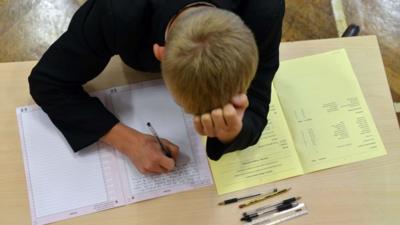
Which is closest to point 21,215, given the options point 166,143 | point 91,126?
point 91,126

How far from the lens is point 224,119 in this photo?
69 centimetres

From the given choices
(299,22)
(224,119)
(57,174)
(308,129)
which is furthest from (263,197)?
(299,22)

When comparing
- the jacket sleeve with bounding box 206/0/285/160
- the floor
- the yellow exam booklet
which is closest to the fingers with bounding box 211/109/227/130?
the jacket sleeve with bounding box 206/0/285/160

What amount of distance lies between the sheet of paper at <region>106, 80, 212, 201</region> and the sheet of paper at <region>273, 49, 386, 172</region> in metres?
0.24

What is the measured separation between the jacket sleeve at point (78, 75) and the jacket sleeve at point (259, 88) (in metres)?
0.26

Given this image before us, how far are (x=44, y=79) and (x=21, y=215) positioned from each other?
0.28 metres

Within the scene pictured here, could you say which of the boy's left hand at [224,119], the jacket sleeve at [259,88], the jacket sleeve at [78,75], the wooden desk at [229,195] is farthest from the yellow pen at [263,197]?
the jacket sleeve at [78,75]

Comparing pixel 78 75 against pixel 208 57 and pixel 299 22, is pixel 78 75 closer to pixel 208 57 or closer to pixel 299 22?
pixel 208 57

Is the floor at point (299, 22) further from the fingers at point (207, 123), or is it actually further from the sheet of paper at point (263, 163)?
the fingers at point (207, 123)

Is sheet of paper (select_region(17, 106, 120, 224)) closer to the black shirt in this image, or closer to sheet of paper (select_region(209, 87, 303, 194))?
the black shirt

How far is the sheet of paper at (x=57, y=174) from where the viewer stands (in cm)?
88

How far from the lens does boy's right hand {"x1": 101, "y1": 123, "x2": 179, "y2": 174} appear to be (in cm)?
91

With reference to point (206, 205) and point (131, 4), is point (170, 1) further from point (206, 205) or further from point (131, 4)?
point (206, 205)

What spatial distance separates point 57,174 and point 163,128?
0.25m
